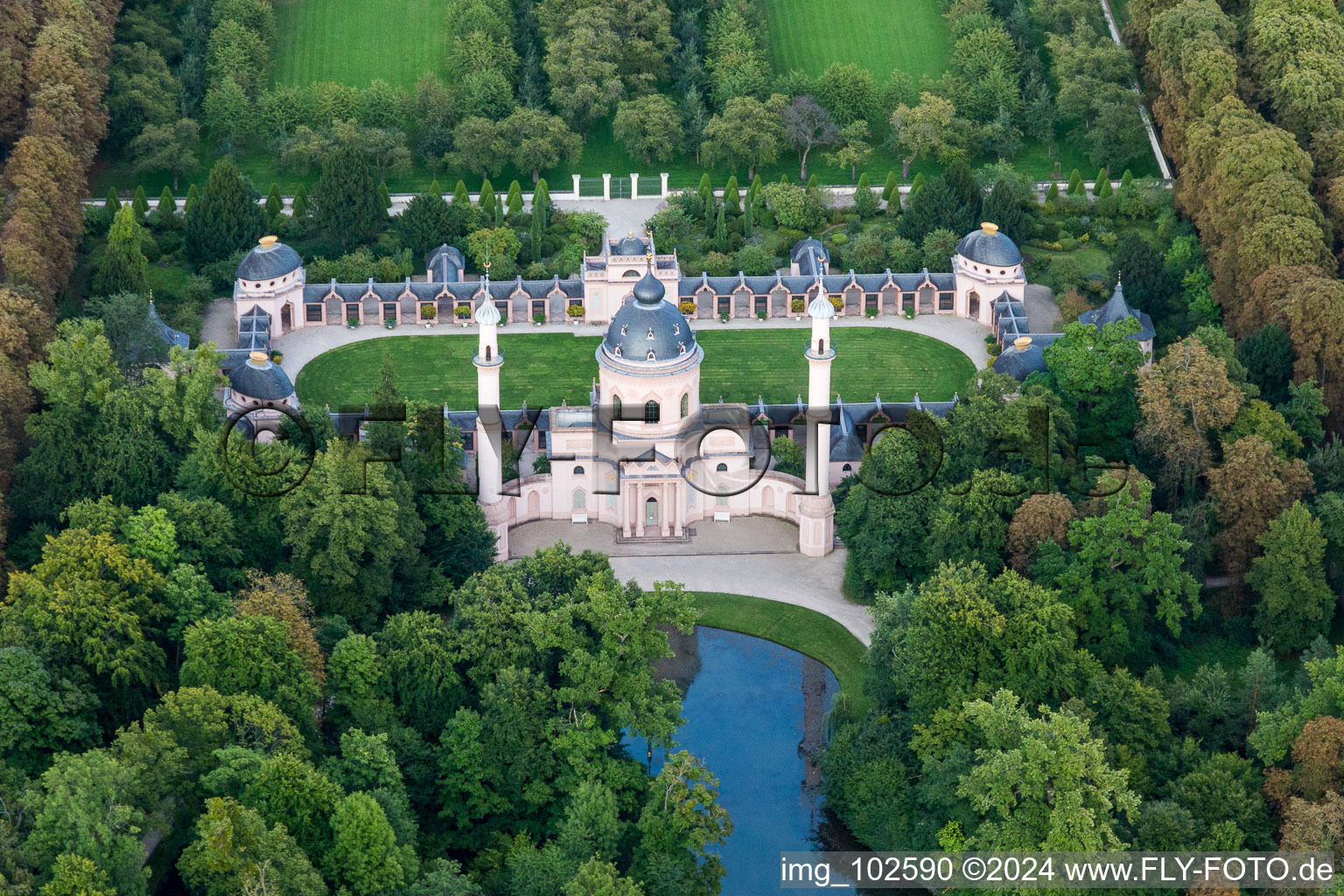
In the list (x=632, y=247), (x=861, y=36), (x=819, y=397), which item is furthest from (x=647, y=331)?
(x=861, y=36)

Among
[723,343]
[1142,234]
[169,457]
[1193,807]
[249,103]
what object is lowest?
[1193,807]

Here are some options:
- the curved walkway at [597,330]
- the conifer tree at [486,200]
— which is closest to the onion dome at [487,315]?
the curved walkway at [597,330]

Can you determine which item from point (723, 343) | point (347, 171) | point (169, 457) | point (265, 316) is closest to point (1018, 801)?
point (169, 457)

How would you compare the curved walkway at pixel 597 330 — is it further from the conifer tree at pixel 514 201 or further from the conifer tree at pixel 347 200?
the conifer tree at pixel 514 201

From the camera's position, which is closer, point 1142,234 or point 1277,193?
point 1277,193

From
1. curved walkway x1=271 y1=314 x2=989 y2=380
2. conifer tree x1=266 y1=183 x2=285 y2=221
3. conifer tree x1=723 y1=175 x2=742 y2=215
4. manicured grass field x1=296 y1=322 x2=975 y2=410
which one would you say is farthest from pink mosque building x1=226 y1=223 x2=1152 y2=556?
conifer tree x1=723 y1=175 x2=742 y2=215

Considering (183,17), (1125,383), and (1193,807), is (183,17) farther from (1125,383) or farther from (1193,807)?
(1193,807)
